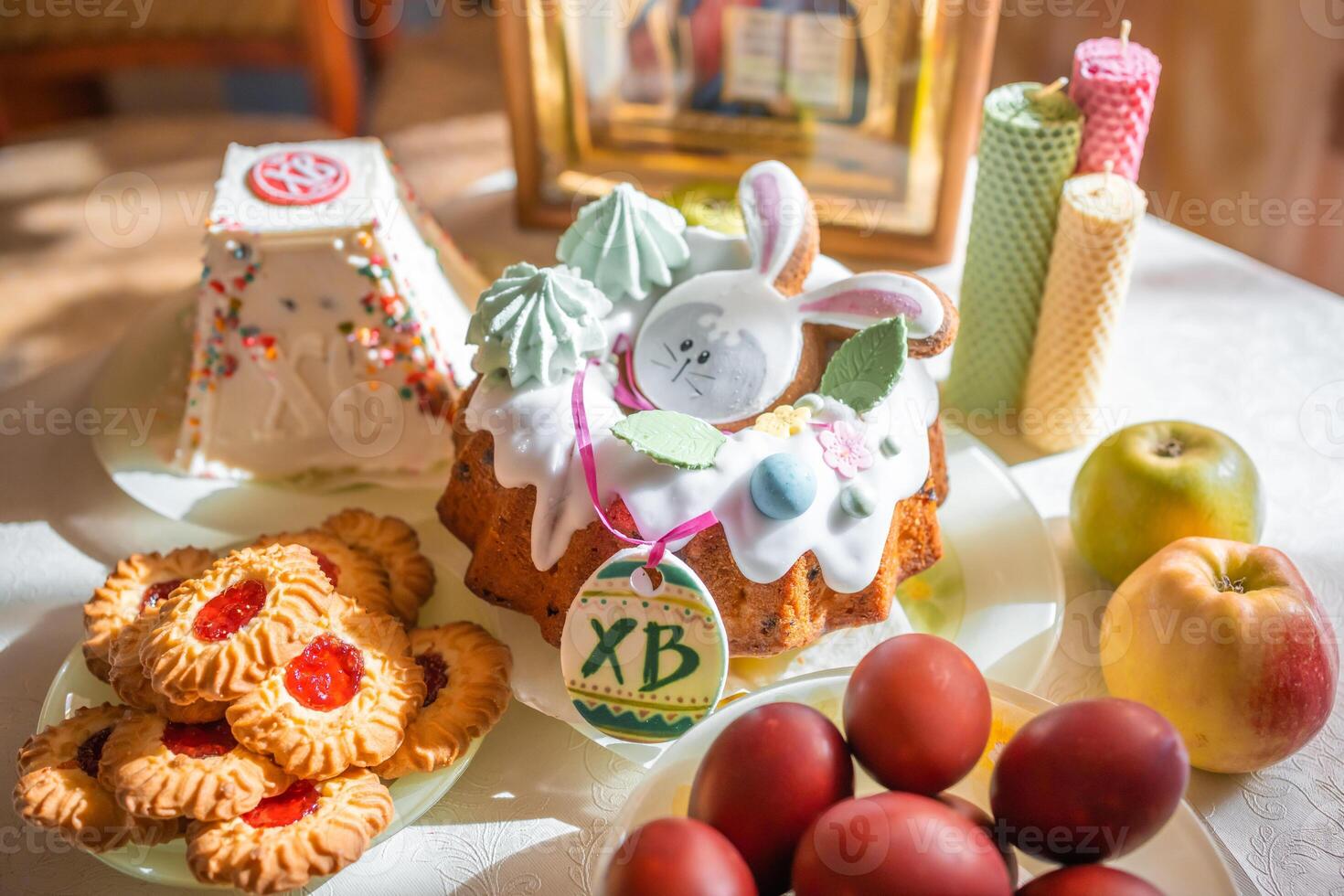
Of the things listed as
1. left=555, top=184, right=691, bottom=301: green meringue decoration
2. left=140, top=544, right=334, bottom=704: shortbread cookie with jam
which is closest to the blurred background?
left=555, top=184, right=691, bottom=301: green meringue decoration

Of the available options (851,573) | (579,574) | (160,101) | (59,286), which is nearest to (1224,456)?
(851,573)

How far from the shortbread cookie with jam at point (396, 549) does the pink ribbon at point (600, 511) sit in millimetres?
213

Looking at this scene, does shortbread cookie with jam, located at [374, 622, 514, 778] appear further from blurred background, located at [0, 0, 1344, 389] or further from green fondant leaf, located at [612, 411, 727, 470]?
blurred background, located at [0, 0, 1344, 389]

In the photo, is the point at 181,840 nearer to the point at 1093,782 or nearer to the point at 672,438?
the point at 672,438

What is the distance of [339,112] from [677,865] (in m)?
1.98

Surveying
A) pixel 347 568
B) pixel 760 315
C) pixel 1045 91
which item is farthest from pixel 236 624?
pixel 1045 91

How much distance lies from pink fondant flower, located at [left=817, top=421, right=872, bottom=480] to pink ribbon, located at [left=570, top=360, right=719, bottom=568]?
108mm

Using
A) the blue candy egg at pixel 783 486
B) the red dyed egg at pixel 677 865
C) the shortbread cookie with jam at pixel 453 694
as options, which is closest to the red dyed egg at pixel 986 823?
the red dyed egg at pixel 677 865

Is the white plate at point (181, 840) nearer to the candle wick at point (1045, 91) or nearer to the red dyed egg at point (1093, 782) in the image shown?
the red dyed egg at point (1093, 782)

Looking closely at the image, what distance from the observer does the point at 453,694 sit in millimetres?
954

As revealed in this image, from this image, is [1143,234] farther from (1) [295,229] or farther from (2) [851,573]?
(1) [295,229]

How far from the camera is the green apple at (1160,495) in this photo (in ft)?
3.54

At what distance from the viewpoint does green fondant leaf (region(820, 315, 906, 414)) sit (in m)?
0.97

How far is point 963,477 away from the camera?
1.20 meters
